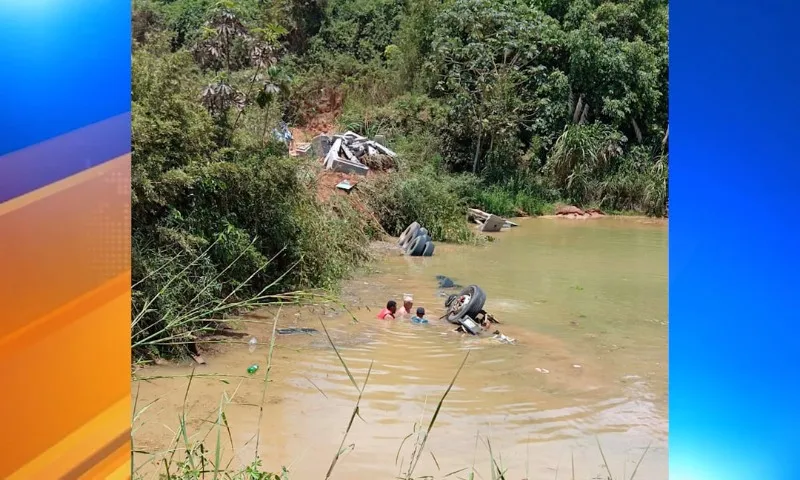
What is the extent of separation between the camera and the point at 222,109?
764cm

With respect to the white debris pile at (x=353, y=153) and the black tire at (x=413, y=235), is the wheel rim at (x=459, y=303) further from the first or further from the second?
the white debris pile at (x=353, y=153)

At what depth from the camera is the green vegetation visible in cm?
898

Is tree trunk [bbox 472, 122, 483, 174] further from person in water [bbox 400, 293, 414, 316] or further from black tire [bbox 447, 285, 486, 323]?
black tire [bbox 447, 285, 486, 323]

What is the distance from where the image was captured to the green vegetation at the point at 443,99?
29.5 feet

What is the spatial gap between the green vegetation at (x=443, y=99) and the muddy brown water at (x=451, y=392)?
1.72 metres

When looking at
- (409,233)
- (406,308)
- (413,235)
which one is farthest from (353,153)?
(406,308)

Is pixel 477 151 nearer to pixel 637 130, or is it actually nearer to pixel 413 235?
pixel 637 130

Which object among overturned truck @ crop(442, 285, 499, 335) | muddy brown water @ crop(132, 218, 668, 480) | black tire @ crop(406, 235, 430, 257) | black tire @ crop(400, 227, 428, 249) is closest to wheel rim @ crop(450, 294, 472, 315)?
overturned truck @ crop(442, 285, 499, 335)

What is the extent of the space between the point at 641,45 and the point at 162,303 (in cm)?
1780

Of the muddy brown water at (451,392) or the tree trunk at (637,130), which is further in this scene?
the tree trunk at (637,130)

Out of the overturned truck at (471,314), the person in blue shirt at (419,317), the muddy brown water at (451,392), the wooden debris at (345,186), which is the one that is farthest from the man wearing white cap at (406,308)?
Result: the wooden debris at (345,186)

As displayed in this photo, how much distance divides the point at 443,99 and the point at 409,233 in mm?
8889

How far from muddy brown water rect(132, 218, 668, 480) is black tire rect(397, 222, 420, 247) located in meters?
2.83
